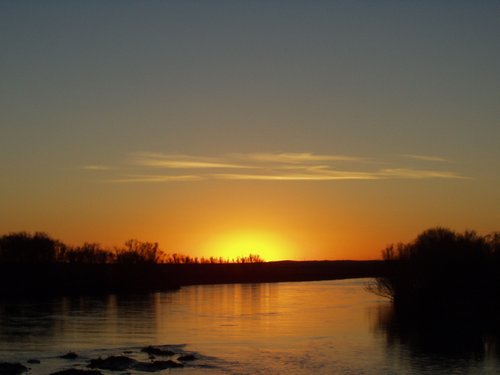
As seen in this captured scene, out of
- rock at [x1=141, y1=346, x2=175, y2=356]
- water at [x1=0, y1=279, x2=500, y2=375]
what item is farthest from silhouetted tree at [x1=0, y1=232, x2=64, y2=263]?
rock at [x1=141, y1=346, x2=175, y2=356]

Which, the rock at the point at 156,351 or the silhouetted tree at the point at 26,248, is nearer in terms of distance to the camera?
the rock at the point at 156,351

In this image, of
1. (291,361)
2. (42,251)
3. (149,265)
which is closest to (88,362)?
(291,361)

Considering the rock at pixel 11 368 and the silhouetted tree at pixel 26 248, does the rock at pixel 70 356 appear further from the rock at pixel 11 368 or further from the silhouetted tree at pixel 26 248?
the silhouetted tree at pixel 26 248

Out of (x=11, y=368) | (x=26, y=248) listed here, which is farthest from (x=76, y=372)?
(x=26, y=248)

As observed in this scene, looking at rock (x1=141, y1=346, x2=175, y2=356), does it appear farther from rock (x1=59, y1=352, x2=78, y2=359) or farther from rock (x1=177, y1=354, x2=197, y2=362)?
rock (x1=59, y1=352, x2=78, y2=359)

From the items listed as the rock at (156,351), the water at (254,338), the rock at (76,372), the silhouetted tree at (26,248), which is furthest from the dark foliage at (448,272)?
the silhouetted tree at (26,248)

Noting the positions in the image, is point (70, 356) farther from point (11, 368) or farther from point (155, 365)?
point (155, 365)

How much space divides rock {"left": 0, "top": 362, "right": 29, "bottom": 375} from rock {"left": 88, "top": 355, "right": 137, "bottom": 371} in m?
2.48

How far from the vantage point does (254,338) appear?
39.4 meters

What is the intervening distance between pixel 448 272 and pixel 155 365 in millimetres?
31187

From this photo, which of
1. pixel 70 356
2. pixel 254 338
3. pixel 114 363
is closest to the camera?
pixel 114 363

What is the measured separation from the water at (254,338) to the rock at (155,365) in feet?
2.25

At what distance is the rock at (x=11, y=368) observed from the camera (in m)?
27.2

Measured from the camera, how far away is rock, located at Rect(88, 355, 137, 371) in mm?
28828
